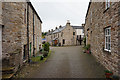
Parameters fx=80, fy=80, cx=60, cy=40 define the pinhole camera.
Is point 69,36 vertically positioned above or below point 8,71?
above

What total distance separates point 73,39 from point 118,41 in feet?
86.2

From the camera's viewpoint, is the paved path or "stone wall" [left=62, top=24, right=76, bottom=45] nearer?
the paved path

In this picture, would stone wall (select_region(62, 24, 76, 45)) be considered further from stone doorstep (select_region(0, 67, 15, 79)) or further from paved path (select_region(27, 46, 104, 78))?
stone doorstep (select_region(0, 67, 15, 79))

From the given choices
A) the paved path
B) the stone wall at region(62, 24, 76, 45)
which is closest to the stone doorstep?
the paved path

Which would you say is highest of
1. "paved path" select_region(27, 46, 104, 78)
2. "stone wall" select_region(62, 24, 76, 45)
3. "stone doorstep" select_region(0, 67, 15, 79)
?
"stone wall" select_region(62, 24, 76, 45)

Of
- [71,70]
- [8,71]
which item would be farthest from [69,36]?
[8,71]

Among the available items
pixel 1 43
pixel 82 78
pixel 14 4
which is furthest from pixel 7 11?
pixel 82 78

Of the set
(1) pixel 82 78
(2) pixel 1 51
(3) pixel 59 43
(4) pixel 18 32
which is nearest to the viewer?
(1) pixel 82 78

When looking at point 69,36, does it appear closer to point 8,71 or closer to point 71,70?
point 71,70

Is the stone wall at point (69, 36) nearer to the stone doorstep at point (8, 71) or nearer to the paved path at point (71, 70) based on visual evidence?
the paved path at point (71, 70)

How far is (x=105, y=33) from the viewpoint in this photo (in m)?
6.91

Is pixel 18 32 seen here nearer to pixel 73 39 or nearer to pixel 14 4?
pixel 14 4

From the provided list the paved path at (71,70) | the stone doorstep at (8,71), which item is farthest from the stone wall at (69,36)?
the stone doorstep at (8,71)

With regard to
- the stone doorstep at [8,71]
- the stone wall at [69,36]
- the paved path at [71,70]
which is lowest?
the paved path at [71,70]
